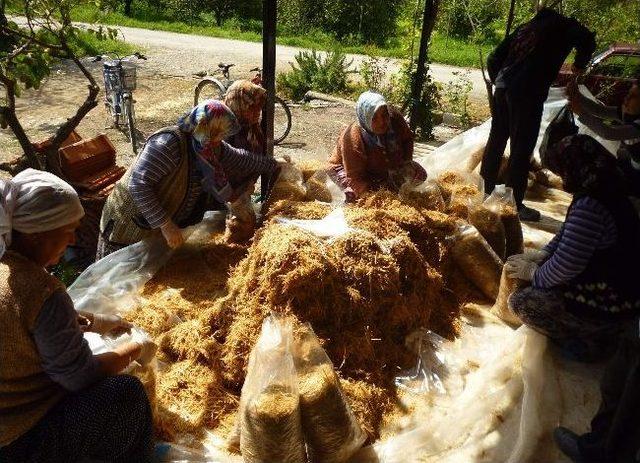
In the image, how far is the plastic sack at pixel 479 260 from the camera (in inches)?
127

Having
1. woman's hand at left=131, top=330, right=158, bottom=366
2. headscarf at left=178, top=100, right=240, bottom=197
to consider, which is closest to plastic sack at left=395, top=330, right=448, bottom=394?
woman's hand at left=131, top=330, right=158, bottom=366

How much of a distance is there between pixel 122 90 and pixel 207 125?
4575 millimetres

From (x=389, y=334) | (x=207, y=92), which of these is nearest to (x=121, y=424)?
(x=389, y=334)

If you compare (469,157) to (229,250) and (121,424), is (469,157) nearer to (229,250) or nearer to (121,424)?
(229,250)

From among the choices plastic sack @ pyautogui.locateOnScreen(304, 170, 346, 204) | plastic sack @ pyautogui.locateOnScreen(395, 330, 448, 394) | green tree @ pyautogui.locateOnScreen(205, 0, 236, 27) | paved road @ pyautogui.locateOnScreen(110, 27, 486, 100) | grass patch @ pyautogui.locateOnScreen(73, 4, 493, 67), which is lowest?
plastic sack @ pyautogui.locateOnScreen(395, 330, 448, 394)

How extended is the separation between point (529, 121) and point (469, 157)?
2.70 feet

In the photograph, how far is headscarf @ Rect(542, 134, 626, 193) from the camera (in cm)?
223

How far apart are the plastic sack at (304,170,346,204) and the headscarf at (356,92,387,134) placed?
0.49 m

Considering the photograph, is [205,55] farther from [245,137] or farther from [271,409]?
[271,409]

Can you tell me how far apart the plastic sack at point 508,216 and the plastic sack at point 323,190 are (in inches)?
41.7

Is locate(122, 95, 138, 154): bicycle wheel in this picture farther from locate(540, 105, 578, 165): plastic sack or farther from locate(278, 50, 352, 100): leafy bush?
locate(540, 105, 578, 165): plastic sack

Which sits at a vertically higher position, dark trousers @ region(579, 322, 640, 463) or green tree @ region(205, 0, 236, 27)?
green tree @ region(205, 0, 236, 27)

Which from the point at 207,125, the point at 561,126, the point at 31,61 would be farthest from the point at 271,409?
the point at 561,126

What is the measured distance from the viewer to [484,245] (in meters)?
3.25
